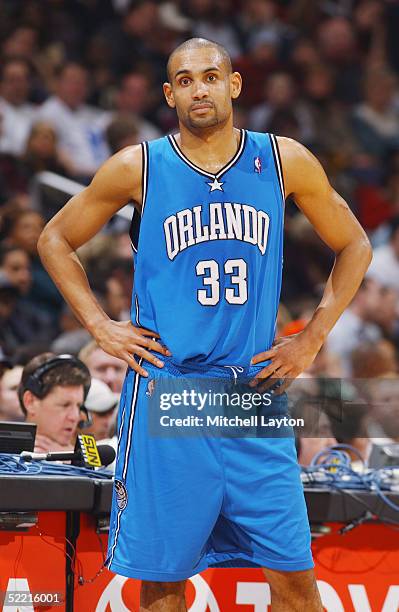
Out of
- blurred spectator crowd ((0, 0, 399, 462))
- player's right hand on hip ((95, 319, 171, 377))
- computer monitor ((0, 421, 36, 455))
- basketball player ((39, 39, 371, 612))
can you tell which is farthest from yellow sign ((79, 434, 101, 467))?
blurred spectator crowd ((0, 0, 399, 462))

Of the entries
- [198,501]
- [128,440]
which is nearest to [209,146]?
[128,440]

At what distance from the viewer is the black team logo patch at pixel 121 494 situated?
3.47 meters

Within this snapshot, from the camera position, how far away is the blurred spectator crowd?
759 cm

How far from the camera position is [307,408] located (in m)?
4.23

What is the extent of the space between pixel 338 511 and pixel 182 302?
117cm

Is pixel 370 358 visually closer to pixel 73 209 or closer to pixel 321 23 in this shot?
pixel 73 209

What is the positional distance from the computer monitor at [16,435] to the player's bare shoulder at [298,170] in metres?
1.29

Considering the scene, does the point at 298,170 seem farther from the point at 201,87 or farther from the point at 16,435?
the point at 16,435

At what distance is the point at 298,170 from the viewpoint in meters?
3.62

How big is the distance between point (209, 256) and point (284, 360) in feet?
1.34

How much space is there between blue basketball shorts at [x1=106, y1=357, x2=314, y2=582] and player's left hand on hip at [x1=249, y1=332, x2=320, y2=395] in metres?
0.10

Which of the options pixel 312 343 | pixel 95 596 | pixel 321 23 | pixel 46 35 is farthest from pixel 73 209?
pixel 321 23

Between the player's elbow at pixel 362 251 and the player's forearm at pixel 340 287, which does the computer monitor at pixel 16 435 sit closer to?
the player's forearm at pixel 340 287

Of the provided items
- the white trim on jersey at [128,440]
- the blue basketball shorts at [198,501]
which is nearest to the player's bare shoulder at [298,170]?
the blue basketball shorts at [198,501]
